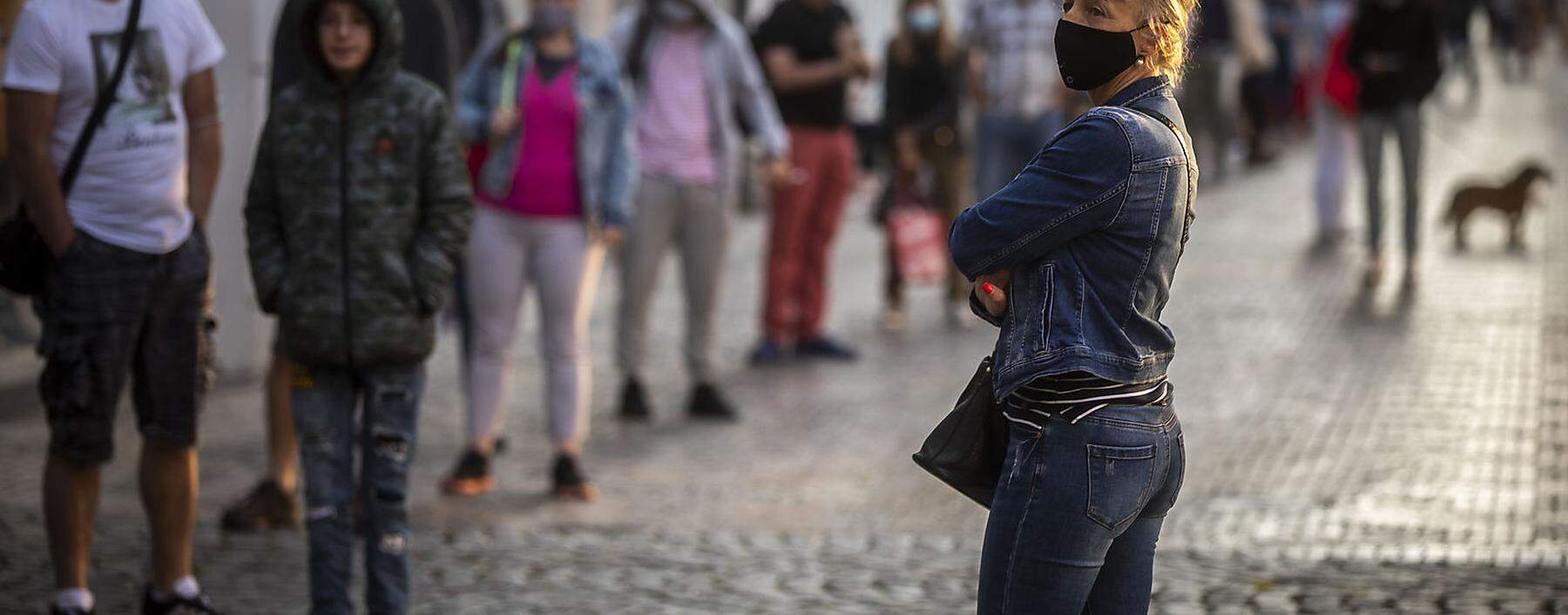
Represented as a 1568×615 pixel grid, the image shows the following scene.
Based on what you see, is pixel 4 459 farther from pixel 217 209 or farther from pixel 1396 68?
pixel 1396 68

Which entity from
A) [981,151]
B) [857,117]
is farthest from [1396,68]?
[857,117]

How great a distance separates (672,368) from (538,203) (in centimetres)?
314

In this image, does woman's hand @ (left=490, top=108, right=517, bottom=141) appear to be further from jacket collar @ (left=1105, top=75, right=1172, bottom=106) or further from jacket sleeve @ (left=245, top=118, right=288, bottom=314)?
jacket collar @ (left=1105, top=75, right=1172, bottom=106)

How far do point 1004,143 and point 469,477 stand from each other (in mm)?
4980

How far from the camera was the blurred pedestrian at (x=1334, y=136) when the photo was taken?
13375 millimetres

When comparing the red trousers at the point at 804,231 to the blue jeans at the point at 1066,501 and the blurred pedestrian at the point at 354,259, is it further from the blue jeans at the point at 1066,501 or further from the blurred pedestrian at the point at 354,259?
the blue jeans at the point at 1066,501

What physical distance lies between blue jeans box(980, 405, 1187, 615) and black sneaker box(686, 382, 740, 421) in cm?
546

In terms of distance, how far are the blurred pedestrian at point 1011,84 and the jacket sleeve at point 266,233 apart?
6514mm

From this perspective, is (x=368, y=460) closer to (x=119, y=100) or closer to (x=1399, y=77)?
(x=119, y=100)

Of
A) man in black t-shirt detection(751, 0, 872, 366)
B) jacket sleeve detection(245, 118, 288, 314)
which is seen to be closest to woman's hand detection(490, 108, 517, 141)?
jacket sleeve detection(245, 118, 288, 314)

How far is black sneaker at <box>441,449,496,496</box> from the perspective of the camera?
7.43 metres

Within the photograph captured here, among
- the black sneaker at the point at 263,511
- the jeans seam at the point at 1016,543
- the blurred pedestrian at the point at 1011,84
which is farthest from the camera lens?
the blurred pedestrian at the point at 1011,84

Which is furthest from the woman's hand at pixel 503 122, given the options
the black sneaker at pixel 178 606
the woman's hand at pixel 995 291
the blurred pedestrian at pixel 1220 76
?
the blurred pedestrian at pixel 1220 76

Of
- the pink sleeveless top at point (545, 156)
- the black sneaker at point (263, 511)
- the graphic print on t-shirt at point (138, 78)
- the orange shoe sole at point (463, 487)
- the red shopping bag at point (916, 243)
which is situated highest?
the graphic print on t-shirt at point (138, 78)
